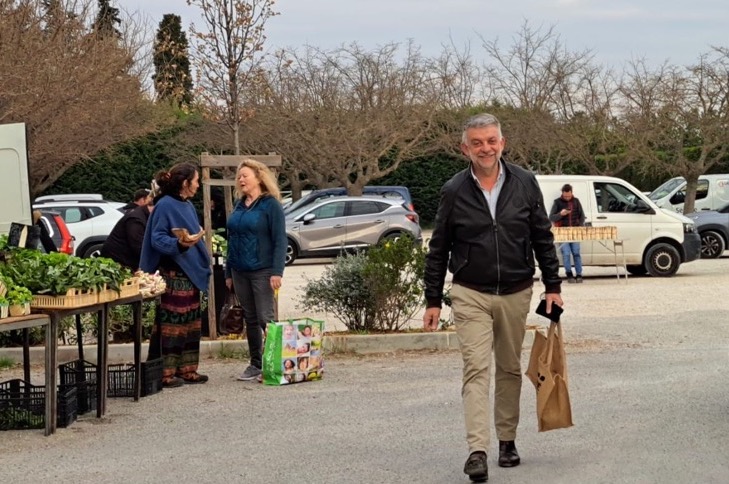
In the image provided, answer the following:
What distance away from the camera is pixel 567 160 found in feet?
138

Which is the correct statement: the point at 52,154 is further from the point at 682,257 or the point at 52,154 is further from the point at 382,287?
the point at 382,287

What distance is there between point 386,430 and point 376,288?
444 cm

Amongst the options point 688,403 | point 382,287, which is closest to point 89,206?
point 382,287

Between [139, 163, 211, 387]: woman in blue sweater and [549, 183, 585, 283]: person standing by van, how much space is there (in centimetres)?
1097

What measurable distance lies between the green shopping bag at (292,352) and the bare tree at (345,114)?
90.7 ft

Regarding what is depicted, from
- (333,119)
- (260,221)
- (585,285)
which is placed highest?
(333,119)

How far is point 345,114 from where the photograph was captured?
3856 centimetres

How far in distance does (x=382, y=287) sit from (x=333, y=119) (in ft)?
86.1

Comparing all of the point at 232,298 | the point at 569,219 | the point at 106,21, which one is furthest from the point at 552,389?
the point at 106,21

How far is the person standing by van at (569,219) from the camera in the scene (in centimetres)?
2059

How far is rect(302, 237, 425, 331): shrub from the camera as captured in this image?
41.5 ft

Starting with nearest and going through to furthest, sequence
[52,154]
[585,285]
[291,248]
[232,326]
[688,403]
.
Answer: [688,403] → [232,326] → [585,285] → [291,248] → [52,154]

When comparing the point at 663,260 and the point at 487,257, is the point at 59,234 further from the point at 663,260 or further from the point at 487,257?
the point at 487,257

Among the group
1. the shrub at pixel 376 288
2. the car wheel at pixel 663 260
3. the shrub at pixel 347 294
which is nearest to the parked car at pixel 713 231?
the car wheel at pixel 663 260
